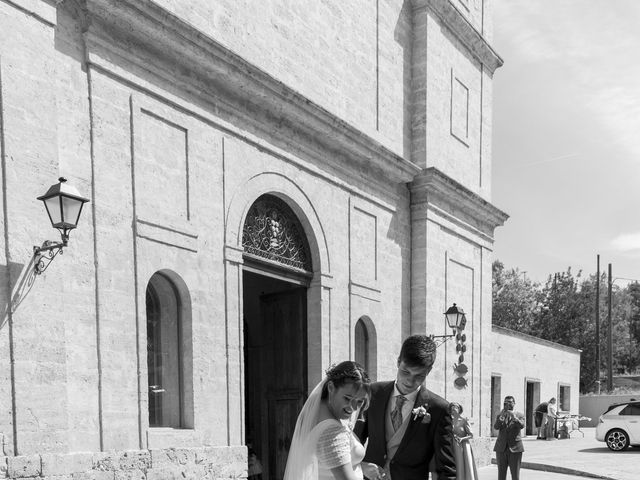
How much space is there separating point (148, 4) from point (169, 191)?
2094 mm

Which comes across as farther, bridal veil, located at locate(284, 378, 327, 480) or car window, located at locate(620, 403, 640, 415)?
car window, located at locate(620, 403, 640, 415)

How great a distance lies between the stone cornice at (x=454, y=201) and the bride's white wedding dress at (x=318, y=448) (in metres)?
9.98

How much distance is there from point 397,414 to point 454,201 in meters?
10.9

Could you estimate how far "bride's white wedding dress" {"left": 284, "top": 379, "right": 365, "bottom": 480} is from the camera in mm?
3293

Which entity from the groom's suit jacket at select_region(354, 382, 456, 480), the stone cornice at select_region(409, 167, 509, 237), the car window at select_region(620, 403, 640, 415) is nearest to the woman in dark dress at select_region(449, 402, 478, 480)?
the groom's suit jacket at select_region(354, 382, 456, 480)

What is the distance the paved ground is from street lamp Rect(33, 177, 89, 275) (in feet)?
32.4

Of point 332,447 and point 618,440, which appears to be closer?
point 332,447

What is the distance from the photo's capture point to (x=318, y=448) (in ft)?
10.9

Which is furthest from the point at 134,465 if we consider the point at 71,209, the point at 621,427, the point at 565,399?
the point at 565,399

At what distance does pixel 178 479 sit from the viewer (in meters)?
7.58

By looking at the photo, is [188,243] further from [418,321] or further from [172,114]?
[418,321]

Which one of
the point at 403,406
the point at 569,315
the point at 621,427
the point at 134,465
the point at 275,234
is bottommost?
the point at 403,406

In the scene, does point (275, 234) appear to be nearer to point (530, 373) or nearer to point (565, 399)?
point (530, 373)

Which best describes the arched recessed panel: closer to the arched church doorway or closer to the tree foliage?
the arched church doorway
